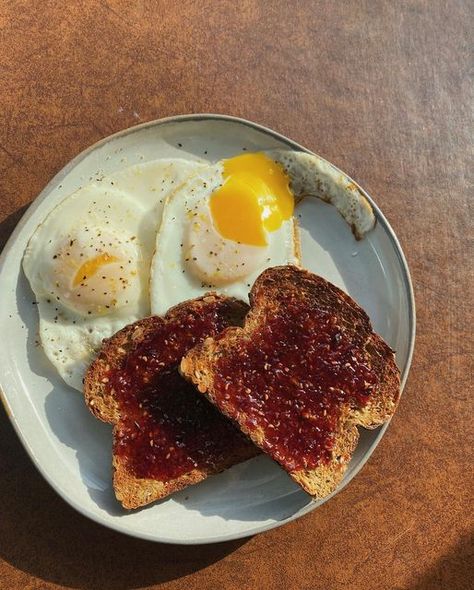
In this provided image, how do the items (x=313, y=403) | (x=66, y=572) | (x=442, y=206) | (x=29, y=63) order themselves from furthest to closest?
1. (x=442, y=206)
2. (x=29, y=63)
3. (x=66, y=572)
4. (x=313, y=403)

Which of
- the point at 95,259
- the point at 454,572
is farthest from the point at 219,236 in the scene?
the point at 454,572

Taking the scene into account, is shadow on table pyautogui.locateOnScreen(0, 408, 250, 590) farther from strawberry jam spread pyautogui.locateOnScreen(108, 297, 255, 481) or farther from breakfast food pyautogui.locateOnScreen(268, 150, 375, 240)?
breakfast food pyautogui.locateOnScreen(268, 150, 375, 240)

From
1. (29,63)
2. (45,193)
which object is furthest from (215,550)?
(29,63)

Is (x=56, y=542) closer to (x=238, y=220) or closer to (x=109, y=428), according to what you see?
(x=109, y=428)

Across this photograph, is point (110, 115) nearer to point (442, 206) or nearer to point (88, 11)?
point (88, 11)

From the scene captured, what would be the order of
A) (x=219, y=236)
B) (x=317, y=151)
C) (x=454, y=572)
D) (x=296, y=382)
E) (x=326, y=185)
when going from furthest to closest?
(x=317, y=151)
(x=454, y=572)
(x=326, y=185)
(x=219, y=236)
(x=296, y=382)

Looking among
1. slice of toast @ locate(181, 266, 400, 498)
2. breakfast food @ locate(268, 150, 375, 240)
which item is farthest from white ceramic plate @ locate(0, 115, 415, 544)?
slice of toast @ locate(181, 266, 400, 498)

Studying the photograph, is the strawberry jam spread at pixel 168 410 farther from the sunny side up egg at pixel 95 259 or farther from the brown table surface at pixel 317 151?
the brown table surface at pixel 317 151
